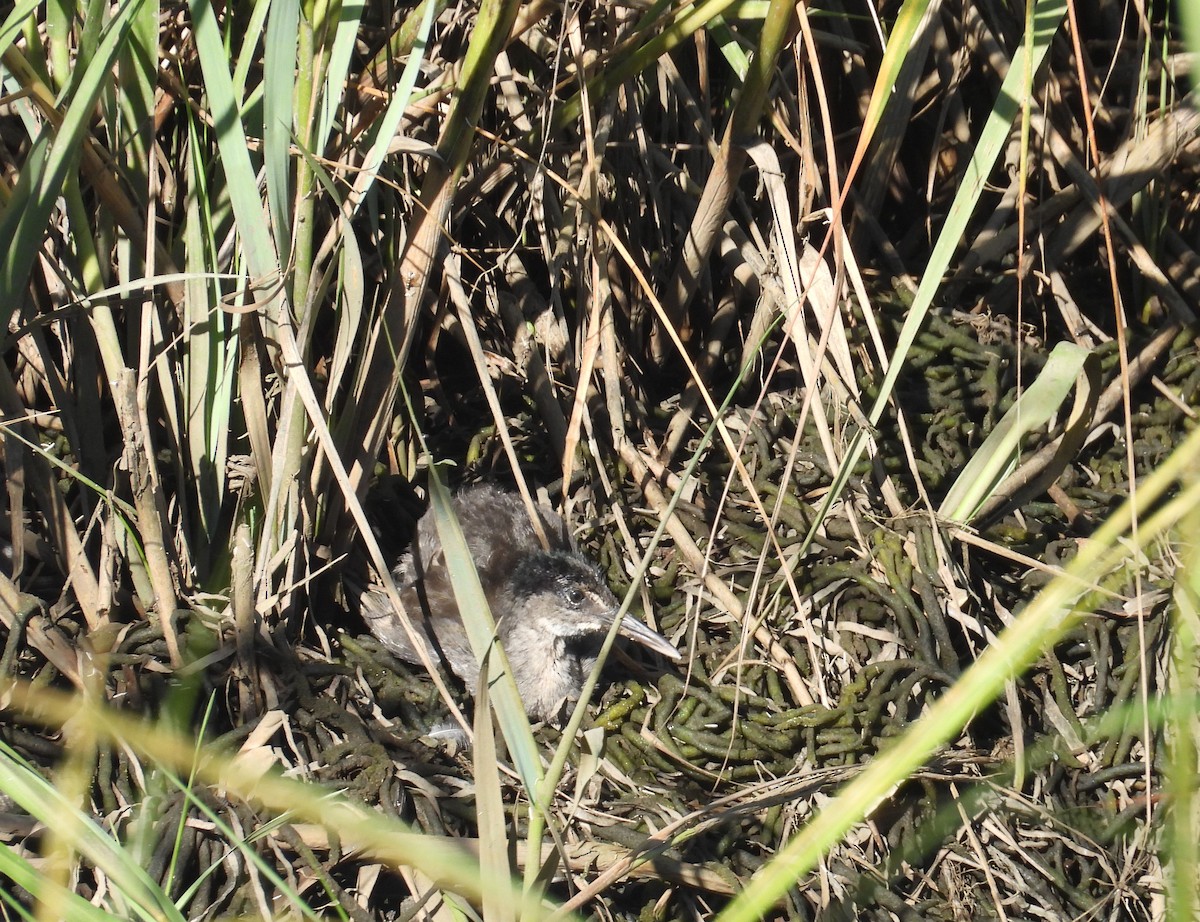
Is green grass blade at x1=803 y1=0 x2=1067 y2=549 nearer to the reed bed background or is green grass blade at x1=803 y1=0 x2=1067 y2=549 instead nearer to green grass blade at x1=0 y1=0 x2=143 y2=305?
the reed bed background

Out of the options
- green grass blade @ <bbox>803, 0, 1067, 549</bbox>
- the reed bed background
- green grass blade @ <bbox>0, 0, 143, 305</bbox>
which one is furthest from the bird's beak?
green grass blade @ <bbox>0, 0, 143, 305</bbox>

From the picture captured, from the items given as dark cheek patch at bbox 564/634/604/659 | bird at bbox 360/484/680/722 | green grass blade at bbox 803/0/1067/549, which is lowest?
dark cheek patch at bbox 564/634/604/659

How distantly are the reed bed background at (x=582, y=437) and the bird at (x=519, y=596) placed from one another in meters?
0.15

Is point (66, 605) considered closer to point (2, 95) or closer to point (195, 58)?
point (2, 95)

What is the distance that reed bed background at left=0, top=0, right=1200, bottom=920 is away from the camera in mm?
2490

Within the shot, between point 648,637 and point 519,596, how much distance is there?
1.76 ft

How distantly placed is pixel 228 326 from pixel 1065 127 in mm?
2784

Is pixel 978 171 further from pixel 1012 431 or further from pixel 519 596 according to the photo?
pixel 519 596

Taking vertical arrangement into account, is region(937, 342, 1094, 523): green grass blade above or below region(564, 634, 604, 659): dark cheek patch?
above

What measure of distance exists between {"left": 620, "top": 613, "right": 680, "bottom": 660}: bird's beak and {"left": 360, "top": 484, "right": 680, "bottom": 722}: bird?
0.51ft

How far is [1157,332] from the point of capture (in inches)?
159

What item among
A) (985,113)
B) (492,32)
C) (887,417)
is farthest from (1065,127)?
(492,32)

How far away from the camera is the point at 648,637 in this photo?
326 cm

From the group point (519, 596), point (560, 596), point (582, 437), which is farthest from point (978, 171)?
point (519, 596)
